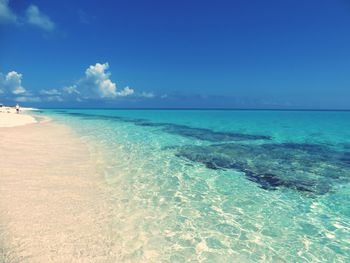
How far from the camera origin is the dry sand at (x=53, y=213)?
4.98 meters

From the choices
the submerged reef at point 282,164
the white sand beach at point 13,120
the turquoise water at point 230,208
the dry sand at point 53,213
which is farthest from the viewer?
the white sand beach at point 13,120

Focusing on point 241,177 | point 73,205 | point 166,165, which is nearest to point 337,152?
point 241,177

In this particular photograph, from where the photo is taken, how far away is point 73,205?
7.22 meters

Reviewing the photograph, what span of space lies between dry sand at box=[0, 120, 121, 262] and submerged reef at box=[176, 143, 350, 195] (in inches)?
234

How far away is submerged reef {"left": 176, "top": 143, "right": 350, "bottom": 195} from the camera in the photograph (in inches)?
402

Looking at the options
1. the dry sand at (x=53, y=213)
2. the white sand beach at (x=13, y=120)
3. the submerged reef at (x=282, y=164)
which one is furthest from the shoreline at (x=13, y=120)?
the submerged reef at (x=282, y=164)

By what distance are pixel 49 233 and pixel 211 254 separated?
11.4 feet

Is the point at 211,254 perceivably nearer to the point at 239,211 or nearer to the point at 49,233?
the point at 239,211

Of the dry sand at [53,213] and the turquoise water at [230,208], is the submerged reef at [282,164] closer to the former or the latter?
the turquoise water at [230,208]

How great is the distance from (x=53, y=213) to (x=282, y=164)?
1095 cm

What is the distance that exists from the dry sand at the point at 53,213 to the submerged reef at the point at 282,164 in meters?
5.94

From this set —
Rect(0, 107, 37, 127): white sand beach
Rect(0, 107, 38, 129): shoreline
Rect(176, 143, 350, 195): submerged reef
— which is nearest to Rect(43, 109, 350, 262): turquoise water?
Rect(176, 143, 350, 195): submerged reef

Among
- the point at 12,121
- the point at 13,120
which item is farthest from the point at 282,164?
the point at 13,120

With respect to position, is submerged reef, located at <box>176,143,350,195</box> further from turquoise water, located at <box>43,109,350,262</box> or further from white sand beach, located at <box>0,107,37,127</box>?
white sand beach, located at <box>0,107,37,127</box>
